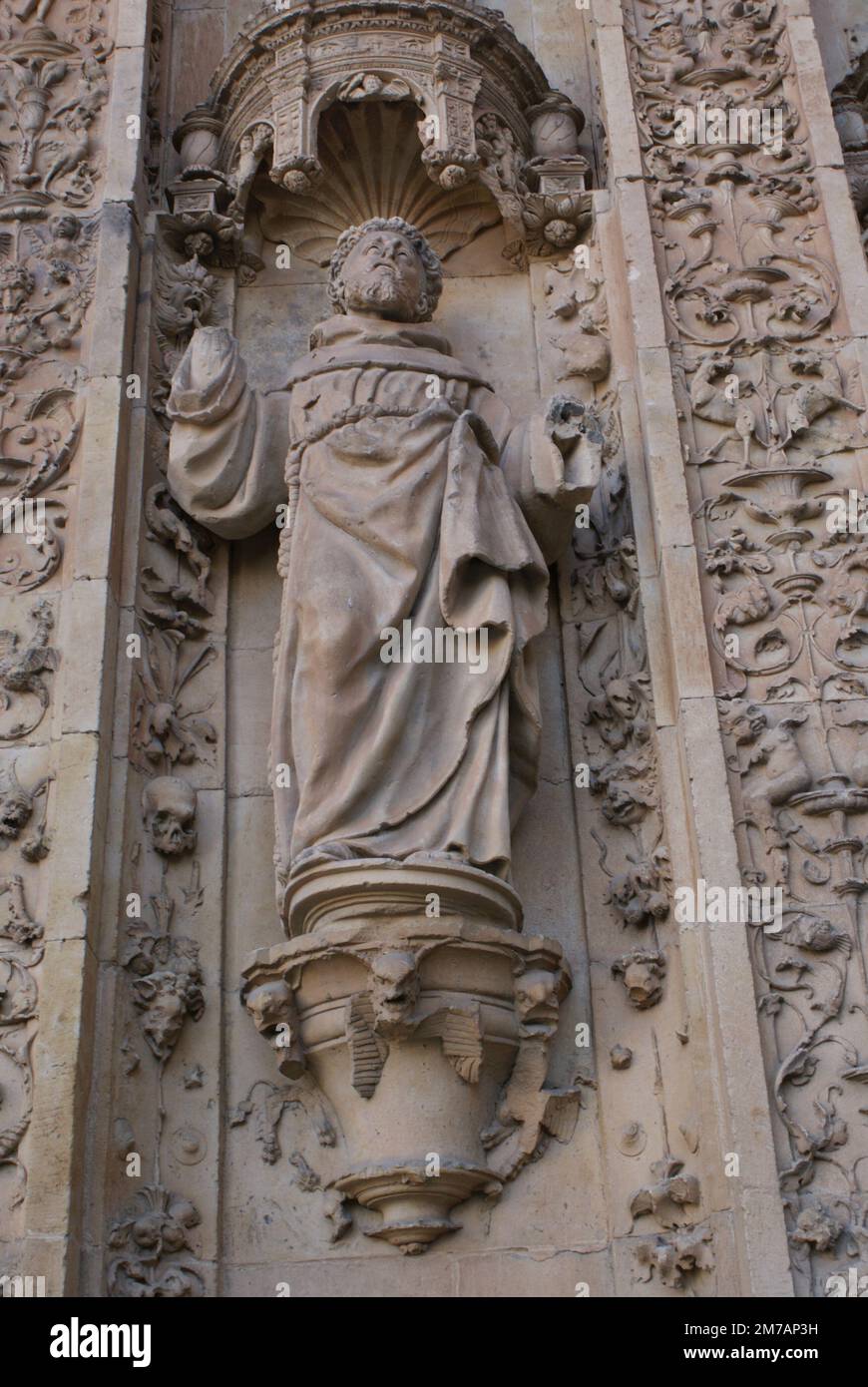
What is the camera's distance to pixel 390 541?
6.38m

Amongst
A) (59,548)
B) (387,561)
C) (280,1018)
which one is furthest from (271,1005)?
(59,548)

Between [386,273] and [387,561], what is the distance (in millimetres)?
1355

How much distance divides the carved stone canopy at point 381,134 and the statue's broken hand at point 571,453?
1.51 meters

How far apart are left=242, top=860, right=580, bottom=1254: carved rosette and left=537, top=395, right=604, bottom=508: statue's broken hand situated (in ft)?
5.10

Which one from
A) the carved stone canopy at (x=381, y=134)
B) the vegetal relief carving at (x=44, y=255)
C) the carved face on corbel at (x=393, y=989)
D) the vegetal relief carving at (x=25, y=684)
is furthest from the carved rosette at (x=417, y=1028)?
the carved stone canopy at (x=381, y=134)

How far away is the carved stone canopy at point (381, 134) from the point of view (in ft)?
25.2

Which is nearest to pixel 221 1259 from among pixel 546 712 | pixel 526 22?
pixel 546 712

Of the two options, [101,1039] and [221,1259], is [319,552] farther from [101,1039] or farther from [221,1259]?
[221,1259]

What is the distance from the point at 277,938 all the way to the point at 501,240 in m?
3.49

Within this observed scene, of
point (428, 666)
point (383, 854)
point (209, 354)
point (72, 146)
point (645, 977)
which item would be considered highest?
point (72, 146)

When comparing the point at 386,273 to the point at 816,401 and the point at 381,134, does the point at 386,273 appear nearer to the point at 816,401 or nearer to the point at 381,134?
the point at 381,134

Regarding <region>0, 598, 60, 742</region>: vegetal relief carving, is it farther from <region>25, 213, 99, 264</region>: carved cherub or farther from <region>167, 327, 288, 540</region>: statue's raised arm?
<region>25, 213, 99, 264</region>: carved cherub

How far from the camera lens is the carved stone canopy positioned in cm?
767

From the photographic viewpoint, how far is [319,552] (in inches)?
252
